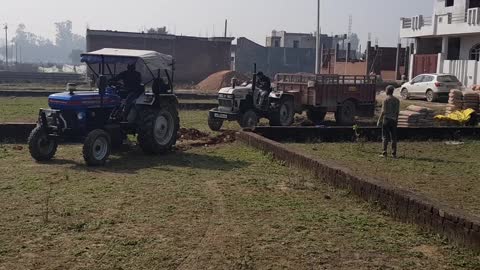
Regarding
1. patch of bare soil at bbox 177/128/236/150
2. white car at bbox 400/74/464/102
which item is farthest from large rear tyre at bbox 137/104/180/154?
white car at bbox 400/74/464/102

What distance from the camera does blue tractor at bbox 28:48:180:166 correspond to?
428 inches

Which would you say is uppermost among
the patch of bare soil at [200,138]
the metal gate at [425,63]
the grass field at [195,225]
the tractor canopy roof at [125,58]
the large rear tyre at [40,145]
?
the metal gate at [425,63]

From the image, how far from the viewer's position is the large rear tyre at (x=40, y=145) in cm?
1076

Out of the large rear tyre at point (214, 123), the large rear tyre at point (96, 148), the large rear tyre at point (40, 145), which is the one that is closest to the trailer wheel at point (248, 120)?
the large rear tyre at point (214, 123)

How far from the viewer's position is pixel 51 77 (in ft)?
183

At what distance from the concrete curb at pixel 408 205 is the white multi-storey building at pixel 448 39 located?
82.3 feet

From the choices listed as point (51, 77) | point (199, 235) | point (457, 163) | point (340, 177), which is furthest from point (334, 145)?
point (51, 77)

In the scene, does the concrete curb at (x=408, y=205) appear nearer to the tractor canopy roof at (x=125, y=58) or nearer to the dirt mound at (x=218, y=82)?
the tractor canopy roof at (x=125, y=58)

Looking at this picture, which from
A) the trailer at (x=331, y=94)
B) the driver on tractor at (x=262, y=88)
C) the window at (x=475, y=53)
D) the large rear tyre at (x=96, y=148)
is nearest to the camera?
the large rear tyre at (x=96, y=148)

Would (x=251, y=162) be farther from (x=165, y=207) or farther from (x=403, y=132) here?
(x=403, y=132)

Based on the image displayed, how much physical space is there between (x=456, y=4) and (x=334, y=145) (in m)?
25.3

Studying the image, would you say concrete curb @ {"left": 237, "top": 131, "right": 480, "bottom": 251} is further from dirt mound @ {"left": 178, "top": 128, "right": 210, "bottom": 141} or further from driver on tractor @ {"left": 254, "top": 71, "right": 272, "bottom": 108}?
driver on tractor @ {"left": 254, "top": 71, "right": 272, "bottom": 108}

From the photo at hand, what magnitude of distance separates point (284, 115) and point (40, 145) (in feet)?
28.7

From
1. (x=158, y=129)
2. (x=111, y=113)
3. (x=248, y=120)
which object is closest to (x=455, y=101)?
(x=248, y=120)
